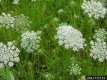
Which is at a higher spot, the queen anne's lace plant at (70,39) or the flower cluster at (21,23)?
the flower cluster at (21,23)

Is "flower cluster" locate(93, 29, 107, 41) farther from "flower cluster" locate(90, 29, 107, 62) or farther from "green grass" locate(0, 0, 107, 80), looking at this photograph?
"flower cluster" locate(90, 29, 107, 62)

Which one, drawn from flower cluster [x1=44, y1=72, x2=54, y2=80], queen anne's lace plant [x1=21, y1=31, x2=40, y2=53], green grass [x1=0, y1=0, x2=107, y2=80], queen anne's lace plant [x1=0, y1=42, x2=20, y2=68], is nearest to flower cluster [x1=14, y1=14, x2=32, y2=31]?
green grass [x1=0, y1=0, x2=107, y2=80]

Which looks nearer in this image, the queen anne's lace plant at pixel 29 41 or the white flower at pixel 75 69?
the white flower at pixel 75 69

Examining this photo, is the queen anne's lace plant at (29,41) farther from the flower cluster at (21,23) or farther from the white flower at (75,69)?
the white flower at (75,69)

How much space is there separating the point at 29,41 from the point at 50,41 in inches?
14.6

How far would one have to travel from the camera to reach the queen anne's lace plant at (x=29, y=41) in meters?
3.01

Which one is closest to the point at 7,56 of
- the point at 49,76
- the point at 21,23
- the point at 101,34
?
the point at 49,76

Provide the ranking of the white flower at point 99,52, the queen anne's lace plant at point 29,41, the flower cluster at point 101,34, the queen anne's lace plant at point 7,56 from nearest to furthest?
1. the queen anne's lace plant at point 7,56
2. the white flower at point 99,52
3. the queen anne's lace plant at point 29,41
4. the flower cluster at point 101,34

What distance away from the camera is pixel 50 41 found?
3336 millimetres

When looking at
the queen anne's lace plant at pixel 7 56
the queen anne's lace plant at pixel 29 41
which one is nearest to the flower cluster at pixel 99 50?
the queen anne's lace plant at pixel 29 41

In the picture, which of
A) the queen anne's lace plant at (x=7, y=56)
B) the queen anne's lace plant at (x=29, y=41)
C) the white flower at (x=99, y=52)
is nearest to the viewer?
the queen anne's lace plant at (x=7, y=56)

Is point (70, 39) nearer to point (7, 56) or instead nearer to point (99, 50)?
point (99, 50)

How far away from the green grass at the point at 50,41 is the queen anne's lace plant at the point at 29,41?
69 mm

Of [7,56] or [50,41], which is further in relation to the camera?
[50,41]
